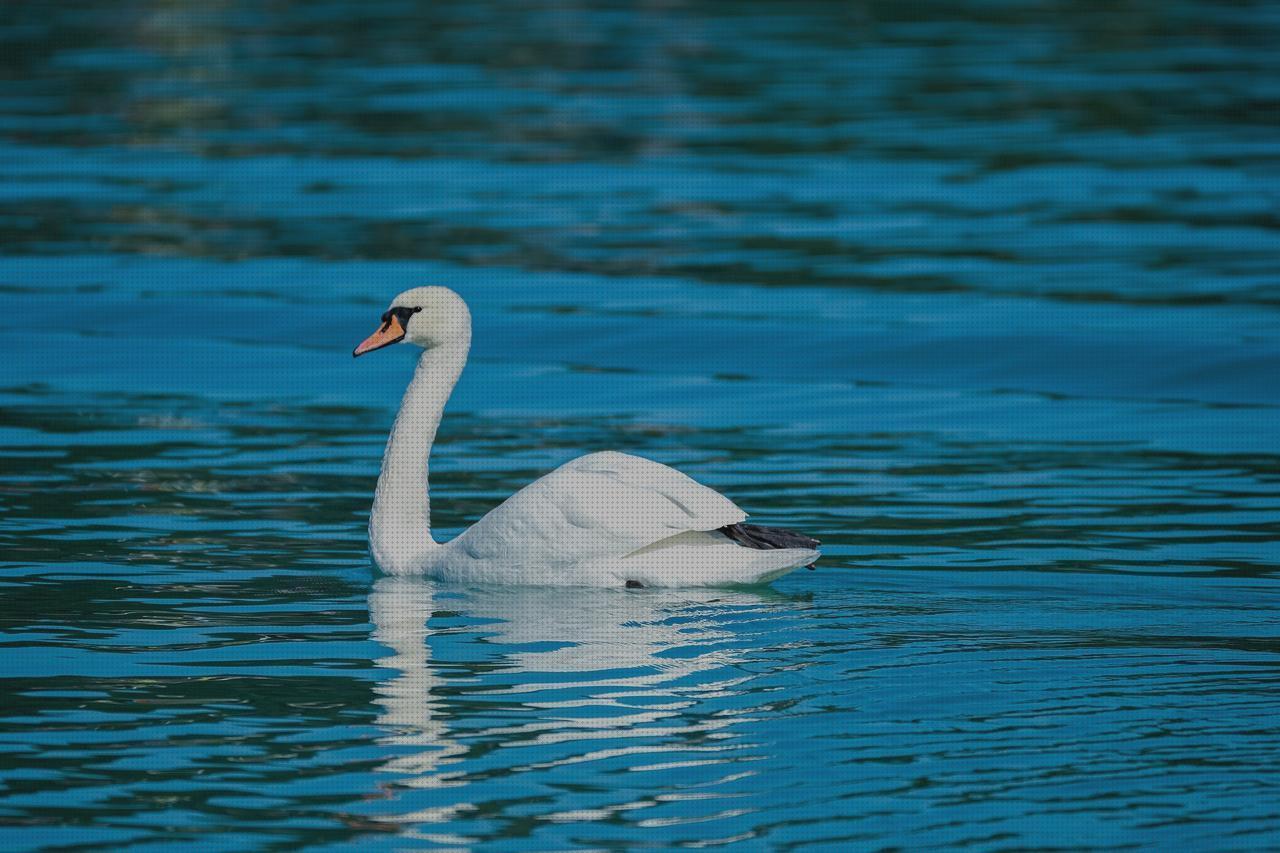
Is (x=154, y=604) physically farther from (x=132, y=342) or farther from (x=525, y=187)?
(x=525, y=187)

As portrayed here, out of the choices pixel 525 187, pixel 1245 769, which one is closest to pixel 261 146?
pixel 525 187

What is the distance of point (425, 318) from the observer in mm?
11570

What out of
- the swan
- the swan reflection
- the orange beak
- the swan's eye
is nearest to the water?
the swan reflection

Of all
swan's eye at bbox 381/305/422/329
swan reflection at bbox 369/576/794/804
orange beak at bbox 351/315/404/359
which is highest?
swan's eye at bbox 381/305/422/329

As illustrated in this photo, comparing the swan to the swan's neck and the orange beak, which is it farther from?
the orange beak

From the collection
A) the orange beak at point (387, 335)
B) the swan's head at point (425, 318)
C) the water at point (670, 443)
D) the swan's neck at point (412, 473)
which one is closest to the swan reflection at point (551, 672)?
the water at point (670, 443)

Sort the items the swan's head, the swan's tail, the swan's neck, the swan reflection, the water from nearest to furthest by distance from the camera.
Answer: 1. the water
2. the swan reflection
3. the swan's tail
4. the swan's neck
5. the swan's head

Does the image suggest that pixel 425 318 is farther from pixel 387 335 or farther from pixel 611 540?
pixel 611 540

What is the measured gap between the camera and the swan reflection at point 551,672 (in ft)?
25.3

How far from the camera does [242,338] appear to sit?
18.8 m

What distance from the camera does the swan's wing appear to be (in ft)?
33.4

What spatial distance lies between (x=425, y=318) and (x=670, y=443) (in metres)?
3.13

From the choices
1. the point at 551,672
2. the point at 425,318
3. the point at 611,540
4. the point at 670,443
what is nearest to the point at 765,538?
the point at 611,540

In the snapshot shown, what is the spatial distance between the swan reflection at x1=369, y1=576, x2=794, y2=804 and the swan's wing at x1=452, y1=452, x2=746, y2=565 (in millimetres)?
193
